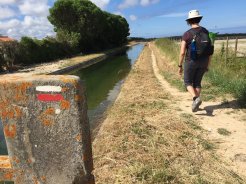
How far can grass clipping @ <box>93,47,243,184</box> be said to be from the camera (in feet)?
13.7

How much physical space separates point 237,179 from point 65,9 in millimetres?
46965

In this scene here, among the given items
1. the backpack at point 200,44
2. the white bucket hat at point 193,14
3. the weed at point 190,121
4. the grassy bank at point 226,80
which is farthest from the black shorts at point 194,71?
the grassy bank at point 226,80

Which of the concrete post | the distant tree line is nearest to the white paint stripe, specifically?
the concrete post

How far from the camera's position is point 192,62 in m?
6.96

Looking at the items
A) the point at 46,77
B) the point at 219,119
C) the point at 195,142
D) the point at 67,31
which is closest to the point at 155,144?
the point at 195,142

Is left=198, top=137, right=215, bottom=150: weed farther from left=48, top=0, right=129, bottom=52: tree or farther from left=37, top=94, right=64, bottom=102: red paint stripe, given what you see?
left=48, top=0, right=129, bottom=52: tree

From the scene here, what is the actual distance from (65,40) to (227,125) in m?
37.5

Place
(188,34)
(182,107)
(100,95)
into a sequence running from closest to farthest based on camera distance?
(188,34) → (182,107) → (100,95)

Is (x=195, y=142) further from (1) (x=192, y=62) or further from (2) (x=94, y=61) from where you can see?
(2) (x=94, y=61)

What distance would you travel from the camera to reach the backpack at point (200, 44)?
6691 mm

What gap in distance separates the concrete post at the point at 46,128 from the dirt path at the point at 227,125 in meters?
2.82

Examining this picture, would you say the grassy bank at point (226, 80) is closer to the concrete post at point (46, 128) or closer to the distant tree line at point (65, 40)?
the concrete post at point (46, 128)

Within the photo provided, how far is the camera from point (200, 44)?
22.1 ft

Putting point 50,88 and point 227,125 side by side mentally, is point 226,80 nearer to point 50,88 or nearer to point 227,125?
point 227,125
